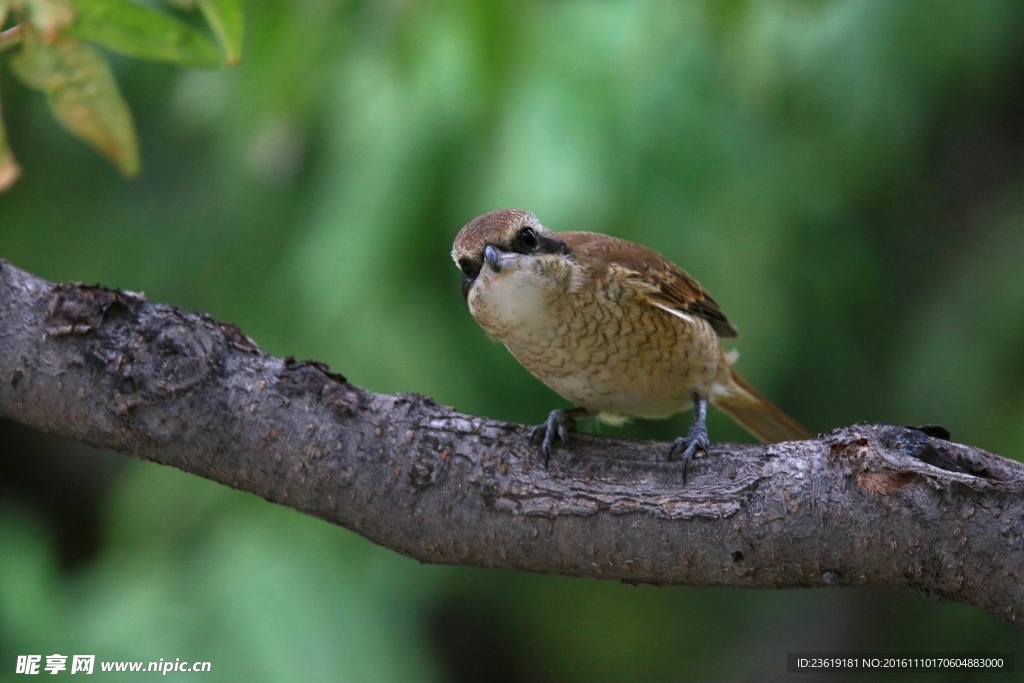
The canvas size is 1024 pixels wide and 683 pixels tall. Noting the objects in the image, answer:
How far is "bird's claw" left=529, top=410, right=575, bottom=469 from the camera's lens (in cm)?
213

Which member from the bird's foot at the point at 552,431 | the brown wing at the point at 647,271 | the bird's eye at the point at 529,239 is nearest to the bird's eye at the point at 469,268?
the bird's eye at the point at 529,239

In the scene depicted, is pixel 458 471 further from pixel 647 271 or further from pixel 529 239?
pixel 647 271

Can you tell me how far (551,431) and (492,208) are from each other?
4.21ft

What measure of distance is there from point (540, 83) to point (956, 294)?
213 centimetres

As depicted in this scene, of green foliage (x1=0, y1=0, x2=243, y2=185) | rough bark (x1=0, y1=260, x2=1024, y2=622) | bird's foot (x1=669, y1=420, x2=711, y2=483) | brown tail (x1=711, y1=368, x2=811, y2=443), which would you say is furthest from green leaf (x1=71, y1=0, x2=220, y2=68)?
brown tail (x1=711, y1=368, x2=811, y2=443)

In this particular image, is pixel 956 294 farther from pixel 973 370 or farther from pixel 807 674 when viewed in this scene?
pixel 807 674

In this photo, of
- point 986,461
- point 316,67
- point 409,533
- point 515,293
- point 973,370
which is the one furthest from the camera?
point 973,370

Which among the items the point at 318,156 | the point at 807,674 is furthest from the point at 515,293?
the point at 807,674

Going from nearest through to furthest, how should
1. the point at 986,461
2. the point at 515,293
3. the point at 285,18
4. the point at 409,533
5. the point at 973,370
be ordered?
the point at 986,461 < the point at 409,533 < the point at 515,293 < the point at 285,18 < the point at 973,370

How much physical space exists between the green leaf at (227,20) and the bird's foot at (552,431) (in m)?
1.16

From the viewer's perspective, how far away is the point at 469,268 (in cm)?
243

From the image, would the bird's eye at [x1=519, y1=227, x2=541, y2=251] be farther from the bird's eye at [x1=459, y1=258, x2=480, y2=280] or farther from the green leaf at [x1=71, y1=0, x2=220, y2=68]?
the green leaf at [x1=71, y1=0, x2=220, y2=68]

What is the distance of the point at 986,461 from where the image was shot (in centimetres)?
180

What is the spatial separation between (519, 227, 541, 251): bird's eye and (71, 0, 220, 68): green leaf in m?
1.14
